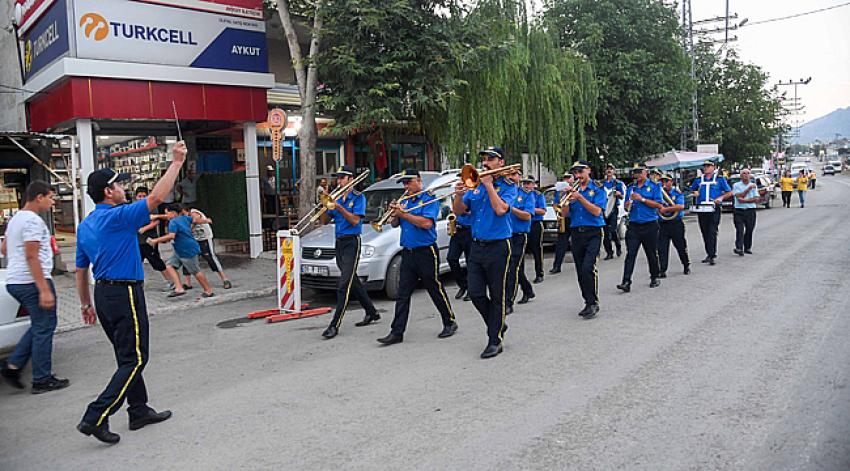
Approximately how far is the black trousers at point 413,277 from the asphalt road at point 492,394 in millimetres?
329

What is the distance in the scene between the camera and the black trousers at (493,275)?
620 centimetres

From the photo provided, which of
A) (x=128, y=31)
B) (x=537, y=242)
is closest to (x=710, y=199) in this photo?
(x=537, y=242)

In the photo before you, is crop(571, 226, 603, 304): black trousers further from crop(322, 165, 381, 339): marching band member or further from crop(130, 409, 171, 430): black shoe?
crop(130, 409, 171, 430): black shoe

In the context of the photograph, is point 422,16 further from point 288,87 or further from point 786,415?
point 786,415

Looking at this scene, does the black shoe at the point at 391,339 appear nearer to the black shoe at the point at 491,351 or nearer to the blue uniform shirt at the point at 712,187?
the black shoe at the point at 491,351

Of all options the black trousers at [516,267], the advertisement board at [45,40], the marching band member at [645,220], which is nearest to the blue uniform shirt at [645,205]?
the marching band member at [645,220]

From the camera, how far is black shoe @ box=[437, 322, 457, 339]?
7055 millimetres

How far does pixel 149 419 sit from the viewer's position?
15.8 ft

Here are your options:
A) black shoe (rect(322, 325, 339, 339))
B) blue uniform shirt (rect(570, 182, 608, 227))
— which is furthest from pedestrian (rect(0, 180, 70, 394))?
blue uniform shirt (rect(570, 182, 608, 227))

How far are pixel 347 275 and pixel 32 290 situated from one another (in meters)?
3.16

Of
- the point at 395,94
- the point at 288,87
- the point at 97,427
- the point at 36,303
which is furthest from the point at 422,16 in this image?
the point at 97,427

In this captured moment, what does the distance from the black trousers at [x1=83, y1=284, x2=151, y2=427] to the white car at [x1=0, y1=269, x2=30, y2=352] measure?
1986 millimetres

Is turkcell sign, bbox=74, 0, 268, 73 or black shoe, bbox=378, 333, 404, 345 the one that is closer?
black shoe, bbox=378, 333, 404, 345

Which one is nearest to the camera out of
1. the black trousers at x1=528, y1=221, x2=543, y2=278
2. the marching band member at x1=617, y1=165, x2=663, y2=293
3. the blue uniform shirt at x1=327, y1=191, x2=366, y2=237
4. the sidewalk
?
the blue uniform shirt at x1=327, y1=191, x2=366, y2=237
